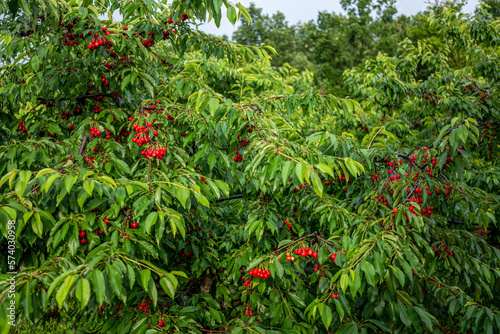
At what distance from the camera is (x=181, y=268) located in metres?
3.07

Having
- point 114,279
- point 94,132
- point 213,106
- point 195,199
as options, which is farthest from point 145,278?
point 94,132

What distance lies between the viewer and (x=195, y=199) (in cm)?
235

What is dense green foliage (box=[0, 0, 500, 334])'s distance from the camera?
1.76 meters

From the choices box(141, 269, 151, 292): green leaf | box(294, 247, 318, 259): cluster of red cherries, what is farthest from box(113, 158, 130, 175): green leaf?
box(294, 247, 318, 259): cluster of red cherries

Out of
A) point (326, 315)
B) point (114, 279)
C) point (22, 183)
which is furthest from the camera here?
point (326, 315)

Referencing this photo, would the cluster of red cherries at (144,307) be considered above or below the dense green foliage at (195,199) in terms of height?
below

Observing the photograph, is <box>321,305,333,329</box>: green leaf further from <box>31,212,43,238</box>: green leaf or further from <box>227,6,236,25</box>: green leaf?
<box>227,6,236,25</box>: green leaf

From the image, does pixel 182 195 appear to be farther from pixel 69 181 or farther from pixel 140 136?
pixel 140 136

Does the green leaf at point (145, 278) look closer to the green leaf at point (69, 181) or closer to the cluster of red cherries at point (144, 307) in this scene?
the green leaf at point (69, 181)

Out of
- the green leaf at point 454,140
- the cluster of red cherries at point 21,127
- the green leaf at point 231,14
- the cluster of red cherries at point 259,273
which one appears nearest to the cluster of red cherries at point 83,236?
the cluster of red cherries at point 259,273

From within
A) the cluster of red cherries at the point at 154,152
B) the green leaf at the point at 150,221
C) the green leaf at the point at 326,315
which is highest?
the cluster of red cherries at the point at 154,152

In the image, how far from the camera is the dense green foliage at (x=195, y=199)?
176 cm

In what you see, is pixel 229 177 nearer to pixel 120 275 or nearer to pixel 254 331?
pixel 254 331

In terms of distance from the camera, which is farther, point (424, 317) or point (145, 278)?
point (424, 317)
